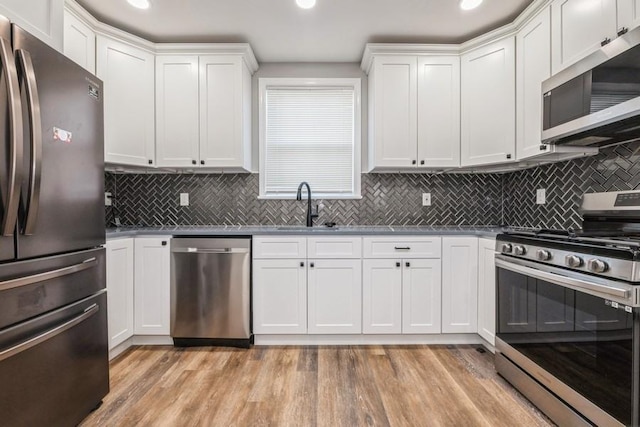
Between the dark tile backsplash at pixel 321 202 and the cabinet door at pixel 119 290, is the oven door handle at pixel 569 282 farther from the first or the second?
the cabinet door at pixel 119 290

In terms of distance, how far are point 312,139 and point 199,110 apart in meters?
1.09

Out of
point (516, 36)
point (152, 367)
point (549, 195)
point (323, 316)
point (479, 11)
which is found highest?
point (479, 11)

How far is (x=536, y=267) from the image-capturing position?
5.49ft

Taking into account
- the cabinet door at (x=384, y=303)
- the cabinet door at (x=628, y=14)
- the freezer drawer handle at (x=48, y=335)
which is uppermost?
the cabinet door at (x=628, y=14)

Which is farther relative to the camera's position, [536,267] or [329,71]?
[329,71]

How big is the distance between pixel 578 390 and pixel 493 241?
3.38ft

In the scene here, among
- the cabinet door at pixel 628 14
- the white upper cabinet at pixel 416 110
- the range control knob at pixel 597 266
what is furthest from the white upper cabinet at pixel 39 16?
the cabinet door at pixel 628 14

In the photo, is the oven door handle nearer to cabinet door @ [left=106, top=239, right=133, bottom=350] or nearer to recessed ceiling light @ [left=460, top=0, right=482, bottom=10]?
recessed ceiling light @ [left=460, top=0, right=482, bottom=10]

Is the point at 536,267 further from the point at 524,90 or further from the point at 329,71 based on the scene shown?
the point at 329,71

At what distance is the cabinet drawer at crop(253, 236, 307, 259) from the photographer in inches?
97.5

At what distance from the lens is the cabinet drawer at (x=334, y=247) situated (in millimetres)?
2477

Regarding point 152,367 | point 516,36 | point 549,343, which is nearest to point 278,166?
point 152,367

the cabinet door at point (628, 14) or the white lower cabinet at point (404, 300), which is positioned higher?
the cabinet door at point (628, 14)

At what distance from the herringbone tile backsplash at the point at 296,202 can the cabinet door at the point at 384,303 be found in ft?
2.30
